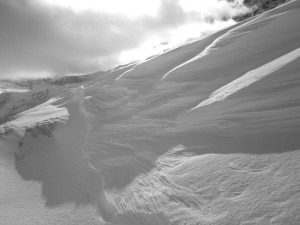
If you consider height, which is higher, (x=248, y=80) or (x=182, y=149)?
(x=248, y=80)

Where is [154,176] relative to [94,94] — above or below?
below

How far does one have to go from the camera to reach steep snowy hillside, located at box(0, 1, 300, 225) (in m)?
3.46

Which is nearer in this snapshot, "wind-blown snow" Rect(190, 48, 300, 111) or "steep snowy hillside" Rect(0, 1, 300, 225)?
"steep snowy hillside" Rect(0, 1, 300, 225)

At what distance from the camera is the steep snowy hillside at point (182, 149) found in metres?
3.46

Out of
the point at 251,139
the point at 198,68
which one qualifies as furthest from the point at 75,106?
the point at 251,139

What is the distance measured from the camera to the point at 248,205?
3.12m

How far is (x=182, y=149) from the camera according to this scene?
5.08 m

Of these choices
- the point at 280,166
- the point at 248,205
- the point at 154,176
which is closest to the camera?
the point at 248,205

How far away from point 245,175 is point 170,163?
1.63 m

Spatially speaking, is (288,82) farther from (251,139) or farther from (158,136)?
(158,136)

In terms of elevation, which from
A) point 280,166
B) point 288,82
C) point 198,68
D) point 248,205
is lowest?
point 248,205

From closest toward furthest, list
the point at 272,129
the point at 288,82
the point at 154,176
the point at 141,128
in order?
the point at 272,129, the point at 154,176, the point at 288,82, the point at 141,128

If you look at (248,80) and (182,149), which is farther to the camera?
(248,80)

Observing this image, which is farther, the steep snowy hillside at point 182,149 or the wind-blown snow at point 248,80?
the wind-blown snow at point 248,80
